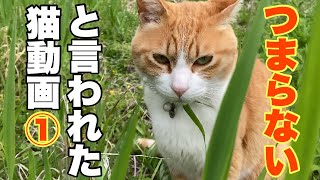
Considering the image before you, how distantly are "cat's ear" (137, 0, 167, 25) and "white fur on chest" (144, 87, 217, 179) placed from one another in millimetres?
191

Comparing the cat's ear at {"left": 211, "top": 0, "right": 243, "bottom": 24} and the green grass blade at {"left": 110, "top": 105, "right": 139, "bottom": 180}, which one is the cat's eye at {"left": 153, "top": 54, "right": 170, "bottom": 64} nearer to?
the cat's ear at {"left": 211, "top": 0, "right": 243, "bottom": 24}

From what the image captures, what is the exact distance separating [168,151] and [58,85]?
416mm

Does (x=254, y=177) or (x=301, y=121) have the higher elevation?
(x=301, y=121)

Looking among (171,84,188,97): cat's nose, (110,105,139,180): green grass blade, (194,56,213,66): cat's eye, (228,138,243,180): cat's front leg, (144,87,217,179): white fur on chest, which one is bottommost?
(228,138,243,180): cat's front leg

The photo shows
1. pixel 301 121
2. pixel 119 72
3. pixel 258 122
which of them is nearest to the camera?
pixel 301 121

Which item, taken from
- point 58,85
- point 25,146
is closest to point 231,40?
point 58,85

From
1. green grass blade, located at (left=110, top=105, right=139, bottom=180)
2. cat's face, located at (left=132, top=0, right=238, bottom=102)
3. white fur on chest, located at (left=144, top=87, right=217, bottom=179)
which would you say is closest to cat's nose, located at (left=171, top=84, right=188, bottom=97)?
cat's face, located at (left=132, top=0, right=238, bottom=102)

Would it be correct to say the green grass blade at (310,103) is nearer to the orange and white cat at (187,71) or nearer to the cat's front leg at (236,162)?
the orange and white cat at (187,71)

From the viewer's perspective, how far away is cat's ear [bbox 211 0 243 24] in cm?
132

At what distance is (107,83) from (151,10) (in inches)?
29.6

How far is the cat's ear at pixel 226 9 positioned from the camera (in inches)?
52.1

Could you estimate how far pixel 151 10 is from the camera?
53.7 inches

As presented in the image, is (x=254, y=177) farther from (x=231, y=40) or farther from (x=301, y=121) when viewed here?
(x=301, y=121)

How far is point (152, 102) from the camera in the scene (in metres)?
1.44
